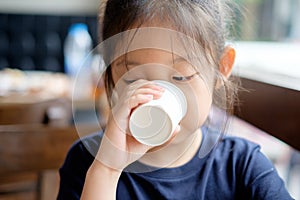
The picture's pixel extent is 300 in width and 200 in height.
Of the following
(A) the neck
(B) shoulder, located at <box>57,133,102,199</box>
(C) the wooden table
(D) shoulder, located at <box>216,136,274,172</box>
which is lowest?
(B) shoulder, located at <box>57,133,102,199</box>

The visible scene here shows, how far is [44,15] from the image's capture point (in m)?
4.07

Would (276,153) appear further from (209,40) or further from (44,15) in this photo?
(44,15)

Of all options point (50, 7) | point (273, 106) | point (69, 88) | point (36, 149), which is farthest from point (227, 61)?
point (50, 7)

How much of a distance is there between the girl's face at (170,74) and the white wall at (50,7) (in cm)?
358

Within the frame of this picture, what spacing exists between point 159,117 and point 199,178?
9.0 inches

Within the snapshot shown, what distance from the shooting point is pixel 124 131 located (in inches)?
20.8

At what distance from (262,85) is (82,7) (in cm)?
378

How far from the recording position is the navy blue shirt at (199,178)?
0.64 metres

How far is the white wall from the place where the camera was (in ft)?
13.2

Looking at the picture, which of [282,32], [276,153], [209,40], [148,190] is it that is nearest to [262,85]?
[209,40]

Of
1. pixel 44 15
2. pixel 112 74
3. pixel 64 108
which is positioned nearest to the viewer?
pixel 112 74

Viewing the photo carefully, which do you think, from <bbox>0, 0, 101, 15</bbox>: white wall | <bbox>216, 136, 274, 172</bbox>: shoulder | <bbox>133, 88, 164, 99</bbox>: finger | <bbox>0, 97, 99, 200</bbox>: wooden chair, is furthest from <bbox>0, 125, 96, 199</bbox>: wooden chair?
<bbox>0, 0, 101, 15</bbox>: white wall

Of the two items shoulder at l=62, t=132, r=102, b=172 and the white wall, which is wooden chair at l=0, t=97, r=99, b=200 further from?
the white wall

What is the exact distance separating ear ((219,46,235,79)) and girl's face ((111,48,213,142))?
8 cm
